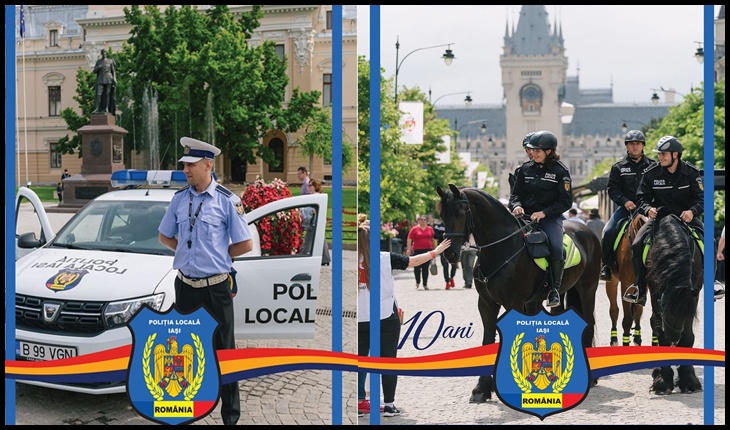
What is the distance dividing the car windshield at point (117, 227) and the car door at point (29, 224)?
106 mm

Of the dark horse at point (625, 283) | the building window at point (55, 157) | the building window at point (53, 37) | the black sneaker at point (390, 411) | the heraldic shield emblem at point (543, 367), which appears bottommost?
the black sneaker at point (390, 411)

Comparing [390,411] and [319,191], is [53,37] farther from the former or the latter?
[390,411]

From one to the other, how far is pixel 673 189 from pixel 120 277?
158 inches

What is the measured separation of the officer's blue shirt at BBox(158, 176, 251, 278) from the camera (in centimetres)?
646

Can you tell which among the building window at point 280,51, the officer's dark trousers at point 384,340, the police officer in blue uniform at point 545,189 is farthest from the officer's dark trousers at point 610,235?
the building window at point 280,51

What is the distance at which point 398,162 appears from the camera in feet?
28.2

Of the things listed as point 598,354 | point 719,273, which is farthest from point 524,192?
point 719,273

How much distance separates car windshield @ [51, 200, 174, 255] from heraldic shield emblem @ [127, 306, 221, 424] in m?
0.54

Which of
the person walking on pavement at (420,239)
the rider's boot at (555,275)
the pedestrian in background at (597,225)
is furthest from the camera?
the person walking on pavement at (420,239)

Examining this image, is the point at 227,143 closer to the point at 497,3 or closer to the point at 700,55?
the point at 497,3

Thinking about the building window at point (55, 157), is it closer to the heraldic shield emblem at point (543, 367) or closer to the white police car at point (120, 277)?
the white police car at point (120, 277)

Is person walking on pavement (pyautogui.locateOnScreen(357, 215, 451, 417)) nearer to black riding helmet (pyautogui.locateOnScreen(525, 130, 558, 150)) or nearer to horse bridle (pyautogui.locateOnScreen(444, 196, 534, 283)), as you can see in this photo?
horse bridle (pyautogui.locateOnScreen(444, 196, 534, 283))

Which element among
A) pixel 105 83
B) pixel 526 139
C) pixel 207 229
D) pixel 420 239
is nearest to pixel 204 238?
pixel 207 229

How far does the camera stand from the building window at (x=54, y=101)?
23.3 feet
